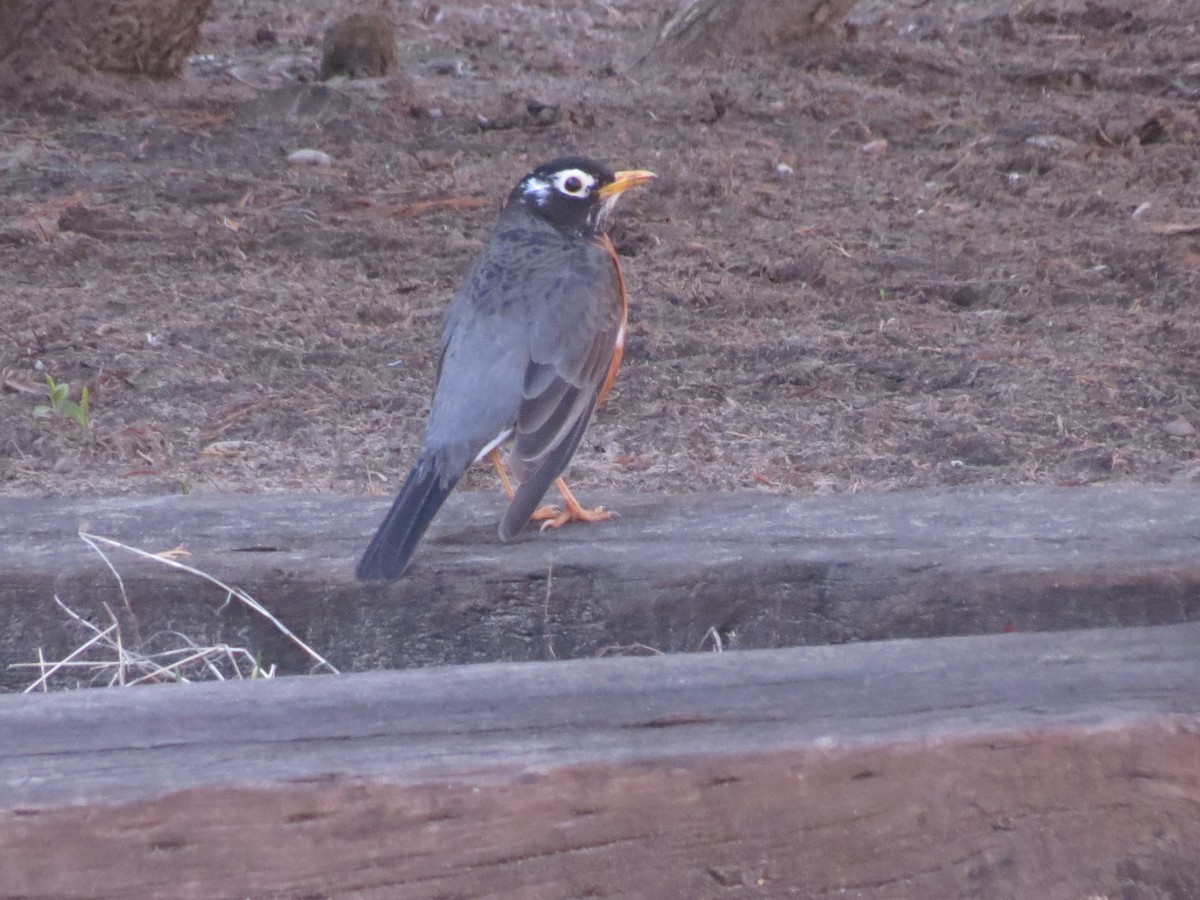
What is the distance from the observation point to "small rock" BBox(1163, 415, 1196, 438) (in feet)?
14.8

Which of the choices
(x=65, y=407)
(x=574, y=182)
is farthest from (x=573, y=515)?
(x=65, y=407)

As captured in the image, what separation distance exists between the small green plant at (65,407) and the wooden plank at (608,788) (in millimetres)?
3126

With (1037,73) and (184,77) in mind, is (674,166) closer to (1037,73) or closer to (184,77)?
(1037,73)

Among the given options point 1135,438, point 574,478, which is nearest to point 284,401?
point 574,478

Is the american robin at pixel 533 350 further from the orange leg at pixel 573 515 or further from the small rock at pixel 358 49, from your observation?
the small rock at pixel 358 49

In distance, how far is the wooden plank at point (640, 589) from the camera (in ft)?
7.19

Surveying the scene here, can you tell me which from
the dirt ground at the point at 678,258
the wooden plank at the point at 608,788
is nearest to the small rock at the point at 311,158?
the dirt ground at the point at 678,258

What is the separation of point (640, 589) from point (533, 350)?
139 cm

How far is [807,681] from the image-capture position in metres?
1.65

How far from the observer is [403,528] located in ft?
7.82

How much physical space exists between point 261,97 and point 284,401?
14.7ft

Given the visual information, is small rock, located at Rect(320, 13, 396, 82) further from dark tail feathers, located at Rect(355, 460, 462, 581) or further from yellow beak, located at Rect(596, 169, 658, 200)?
dark tail feathers, located at Rect(355, 460, 462, 581)

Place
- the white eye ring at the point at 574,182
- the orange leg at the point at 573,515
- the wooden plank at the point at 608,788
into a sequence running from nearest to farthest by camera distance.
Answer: the wooden plank at the point at 608,788
the orange leg at the point at 573,515
the white eye ring at the point at 574,182

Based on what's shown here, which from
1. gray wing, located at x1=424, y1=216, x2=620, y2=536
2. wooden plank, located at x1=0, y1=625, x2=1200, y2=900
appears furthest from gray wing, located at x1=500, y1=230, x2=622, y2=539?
wooden plank, located at x1=0, y1=625, x2=1200, y2=900
